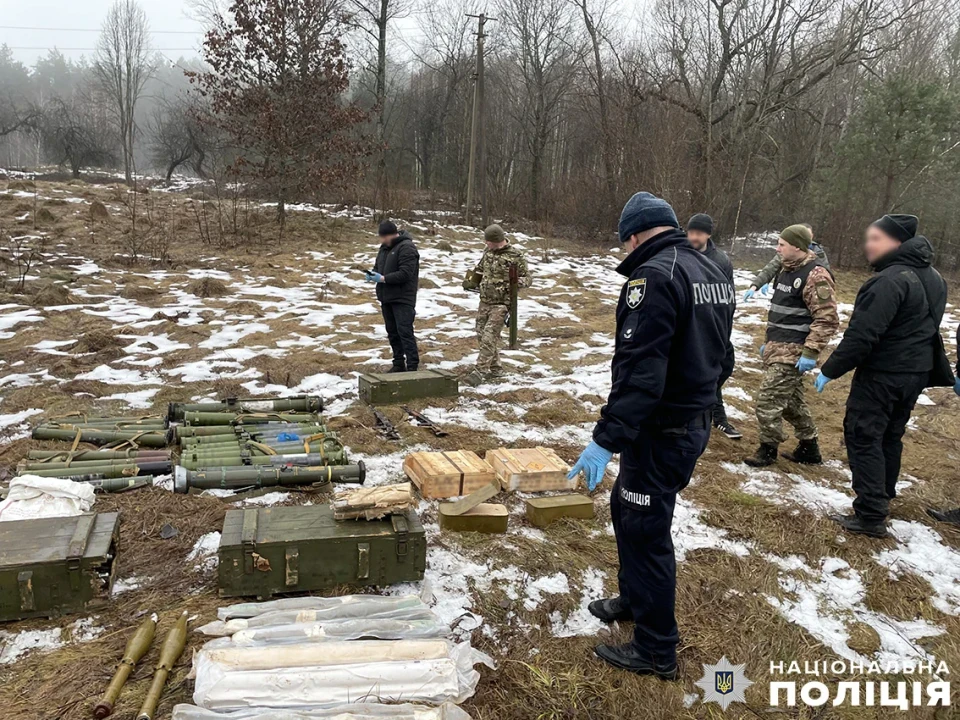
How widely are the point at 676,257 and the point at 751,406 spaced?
17.5ft

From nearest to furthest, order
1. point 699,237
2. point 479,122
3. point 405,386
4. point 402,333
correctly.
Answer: point 699,237 < point 405,386 < point 402,333 < point 479,122

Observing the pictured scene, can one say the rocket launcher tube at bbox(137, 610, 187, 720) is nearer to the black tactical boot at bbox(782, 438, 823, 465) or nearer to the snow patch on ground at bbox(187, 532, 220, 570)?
the snow patch on ground at bbox(187, 532, 220, 570)

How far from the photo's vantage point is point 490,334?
790cm

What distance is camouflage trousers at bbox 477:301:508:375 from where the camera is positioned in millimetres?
7844

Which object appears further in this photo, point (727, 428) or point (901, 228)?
point (727, 428)

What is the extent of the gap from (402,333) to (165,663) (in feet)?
17.3

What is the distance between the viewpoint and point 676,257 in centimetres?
280

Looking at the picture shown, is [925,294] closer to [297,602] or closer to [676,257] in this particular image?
[676,257]

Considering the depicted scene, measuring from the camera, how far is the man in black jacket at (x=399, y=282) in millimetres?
7539

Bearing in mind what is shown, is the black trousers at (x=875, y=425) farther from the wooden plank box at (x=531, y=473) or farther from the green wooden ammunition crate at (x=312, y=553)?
the green wooden ammunition crate at (x=312, y=553)

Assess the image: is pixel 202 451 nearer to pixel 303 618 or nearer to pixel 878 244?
pixel 303 618

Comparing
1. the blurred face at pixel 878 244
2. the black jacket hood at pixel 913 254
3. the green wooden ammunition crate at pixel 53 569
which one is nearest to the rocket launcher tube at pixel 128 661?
the green wooden ammunition crate at pixel 53 569

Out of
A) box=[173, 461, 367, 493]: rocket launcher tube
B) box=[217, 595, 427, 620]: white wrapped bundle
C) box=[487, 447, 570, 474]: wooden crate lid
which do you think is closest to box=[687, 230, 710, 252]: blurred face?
box=[487, 447, 570, 474]: wooden crate lid

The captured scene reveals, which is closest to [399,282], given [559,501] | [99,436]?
[99,436]
